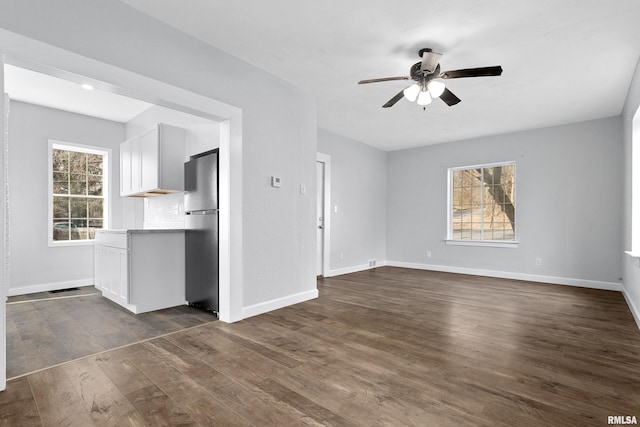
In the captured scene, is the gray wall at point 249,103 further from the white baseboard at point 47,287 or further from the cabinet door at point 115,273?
the white baseboard at point 47,287

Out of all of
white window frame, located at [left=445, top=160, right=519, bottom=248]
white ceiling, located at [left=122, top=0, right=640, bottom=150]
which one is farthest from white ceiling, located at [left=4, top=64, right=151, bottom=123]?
white window frame, located at [left=445, top=160, right=519, bottom=248]

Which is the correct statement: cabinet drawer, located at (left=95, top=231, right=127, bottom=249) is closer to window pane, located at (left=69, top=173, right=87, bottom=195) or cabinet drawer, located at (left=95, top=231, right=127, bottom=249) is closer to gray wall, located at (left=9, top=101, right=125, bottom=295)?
gray wall, located at (left=9, top=101, right=125, bottom=295)

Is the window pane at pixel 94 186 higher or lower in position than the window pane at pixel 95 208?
higher

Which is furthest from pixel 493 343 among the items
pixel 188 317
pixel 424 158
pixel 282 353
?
pixel 424 158

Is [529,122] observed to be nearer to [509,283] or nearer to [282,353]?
[509,283]

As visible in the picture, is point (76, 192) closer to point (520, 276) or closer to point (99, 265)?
point (99, 265)

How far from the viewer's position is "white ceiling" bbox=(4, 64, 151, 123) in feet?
12.8

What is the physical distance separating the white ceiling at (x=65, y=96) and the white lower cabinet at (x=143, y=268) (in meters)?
1.90

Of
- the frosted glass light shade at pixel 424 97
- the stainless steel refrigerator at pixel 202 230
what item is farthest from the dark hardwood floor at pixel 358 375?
the frosted glass light shade at pixel 424 97

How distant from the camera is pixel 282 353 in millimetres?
2506

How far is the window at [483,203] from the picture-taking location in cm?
600

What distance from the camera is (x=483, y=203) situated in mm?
6320

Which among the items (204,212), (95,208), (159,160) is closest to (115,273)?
(204,212)

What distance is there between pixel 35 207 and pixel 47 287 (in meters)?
1.17
